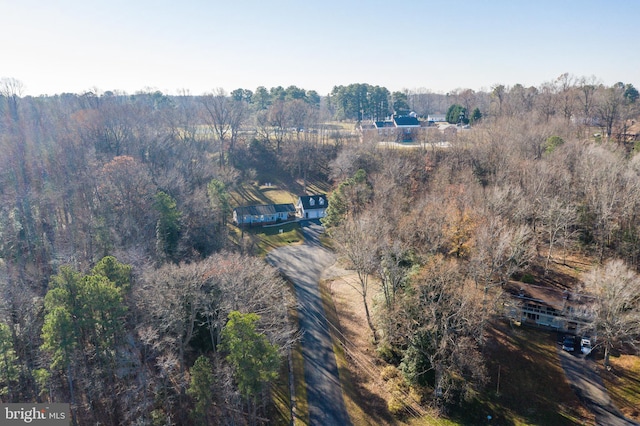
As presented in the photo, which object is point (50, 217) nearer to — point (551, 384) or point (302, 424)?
point (302, 424)

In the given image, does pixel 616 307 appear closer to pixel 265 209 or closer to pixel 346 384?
pixel 346 384

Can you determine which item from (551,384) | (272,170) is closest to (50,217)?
(272,170)

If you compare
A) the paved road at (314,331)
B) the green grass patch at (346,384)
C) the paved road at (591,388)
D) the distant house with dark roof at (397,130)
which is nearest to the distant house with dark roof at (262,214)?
the paved road at (314,331)

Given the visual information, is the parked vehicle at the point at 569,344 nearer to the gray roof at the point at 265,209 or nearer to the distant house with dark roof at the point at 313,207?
the distant house with dark roof at the point at 313,207

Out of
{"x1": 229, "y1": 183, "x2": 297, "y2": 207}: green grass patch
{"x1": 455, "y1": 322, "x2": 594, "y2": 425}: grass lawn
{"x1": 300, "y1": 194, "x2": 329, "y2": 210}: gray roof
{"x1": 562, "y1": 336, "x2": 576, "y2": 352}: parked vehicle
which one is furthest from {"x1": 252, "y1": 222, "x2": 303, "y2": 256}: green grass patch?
{"x1": 562, "y1": 336, "x2": 576, "y2": 352}: parked vehicle

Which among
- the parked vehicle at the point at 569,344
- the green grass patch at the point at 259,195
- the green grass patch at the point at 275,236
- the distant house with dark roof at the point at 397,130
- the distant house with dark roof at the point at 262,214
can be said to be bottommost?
the parked vehicle at the point at 569,344

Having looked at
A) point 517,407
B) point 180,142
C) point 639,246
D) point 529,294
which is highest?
point 180,142

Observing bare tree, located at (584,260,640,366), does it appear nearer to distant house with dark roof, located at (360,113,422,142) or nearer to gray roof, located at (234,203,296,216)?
gray roof, located at (234,203,296,216)
